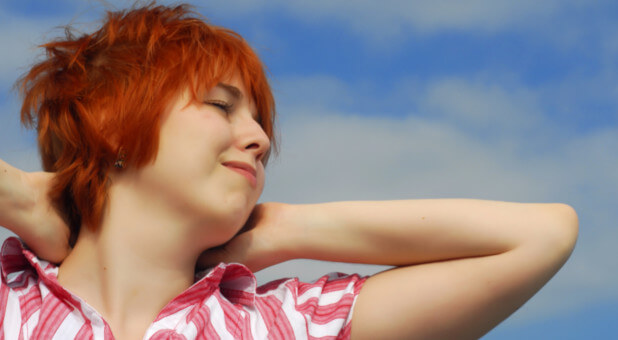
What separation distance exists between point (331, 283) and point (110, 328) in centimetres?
63

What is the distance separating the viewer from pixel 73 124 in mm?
2156

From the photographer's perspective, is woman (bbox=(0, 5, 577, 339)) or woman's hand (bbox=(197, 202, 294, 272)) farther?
woman's hand (bbox=(197, 202, 294, 272))

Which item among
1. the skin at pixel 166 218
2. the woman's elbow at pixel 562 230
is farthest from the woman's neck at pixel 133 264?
the woman's elbow at pixel 562 230

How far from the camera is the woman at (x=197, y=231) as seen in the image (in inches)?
80.2

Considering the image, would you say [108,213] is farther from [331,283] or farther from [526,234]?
[526,234]

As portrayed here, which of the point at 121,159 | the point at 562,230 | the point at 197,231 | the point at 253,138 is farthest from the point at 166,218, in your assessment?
the point at 562,230

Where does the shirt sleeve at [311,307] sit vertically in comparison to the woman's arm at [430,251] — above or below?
below

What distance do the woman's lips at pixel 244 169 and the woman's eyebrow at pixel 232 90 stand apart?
0.21 metres

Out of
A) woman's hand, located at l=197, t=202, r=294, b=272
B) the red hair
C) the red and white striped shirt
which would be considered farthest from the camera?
woman's hand, located at l=197, t=202, r=294, b=272

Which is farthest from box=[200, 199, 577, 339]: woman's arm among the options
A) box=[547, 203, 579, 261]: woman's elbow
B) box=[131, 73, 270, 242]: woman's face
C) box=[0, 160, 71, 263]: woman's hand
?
box=[0, 160, 71, 263]: woman's hand

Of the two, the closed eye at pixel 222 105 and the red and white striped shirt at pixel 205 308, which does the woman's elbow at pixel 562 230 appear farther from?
the closed eye at pixel 222 105

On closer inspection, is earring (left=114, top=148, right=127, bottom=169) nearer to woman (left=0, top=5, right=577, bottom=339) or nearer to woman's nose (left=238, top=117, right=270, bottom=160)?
woman (left=0, top=5, right=577, bottom=339)

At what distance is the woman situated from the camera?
80.2 inches

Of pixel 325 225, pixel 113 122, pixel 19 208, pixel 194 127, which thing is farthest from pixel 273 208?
pixel 19 208
